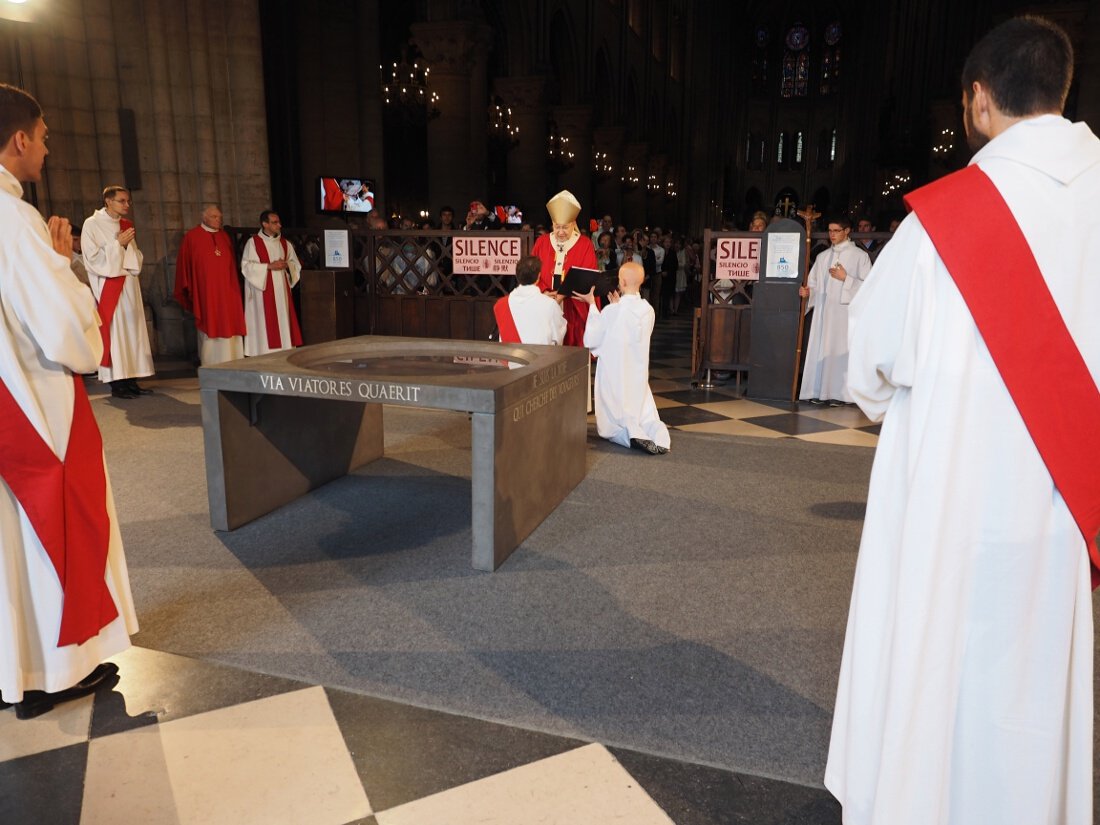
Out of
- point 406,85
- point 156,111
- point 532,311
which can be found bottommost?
point 532,311

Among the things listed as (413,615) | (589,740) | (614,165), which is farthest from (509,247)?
(614,165)

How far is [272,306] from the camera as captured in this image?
331 inches

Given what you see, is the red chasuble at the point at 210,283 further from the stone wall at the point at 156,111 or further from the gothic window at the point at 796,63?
the gothic window at the point at 796,63

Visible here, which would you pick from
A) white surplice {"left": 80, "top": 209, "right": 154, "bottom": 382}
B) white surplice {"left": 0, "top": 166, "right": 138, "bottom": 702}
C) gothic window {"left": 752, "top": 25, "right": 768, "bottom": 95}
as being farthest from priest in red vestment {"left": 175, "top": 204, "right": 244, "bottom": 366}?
gothic window {"left": 752, "top": 25, "right": 768, "bottom": 95}

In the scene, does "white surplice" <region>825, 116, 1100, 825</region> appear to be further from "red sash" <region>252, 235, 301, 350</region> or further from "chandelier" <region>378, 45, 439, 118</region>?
"chandelier" <region>378, 45, 439, 118</region>

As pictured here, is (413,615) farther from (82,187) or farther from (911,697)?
(82,187)

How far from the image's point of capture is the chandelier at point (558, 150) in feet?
62.8

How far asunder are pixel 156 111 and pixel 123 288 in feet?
8.64

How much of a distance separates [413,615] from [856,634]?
1.74 m

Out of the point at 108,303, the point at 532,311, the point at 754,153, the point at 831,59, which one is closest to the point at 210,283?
the point at 108,303

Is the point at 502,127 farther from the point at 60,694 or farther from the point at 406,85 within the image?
the point at 60,694

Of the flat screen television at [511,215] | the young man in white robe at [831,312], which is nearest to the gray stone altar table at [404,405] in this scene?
the young man in white robe at [831,312]

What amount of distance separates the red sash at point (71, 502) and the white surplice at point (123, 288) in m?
5.02

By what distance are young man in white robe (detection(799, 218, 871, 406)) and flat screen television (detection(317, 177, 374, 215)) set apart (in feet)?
24.1
